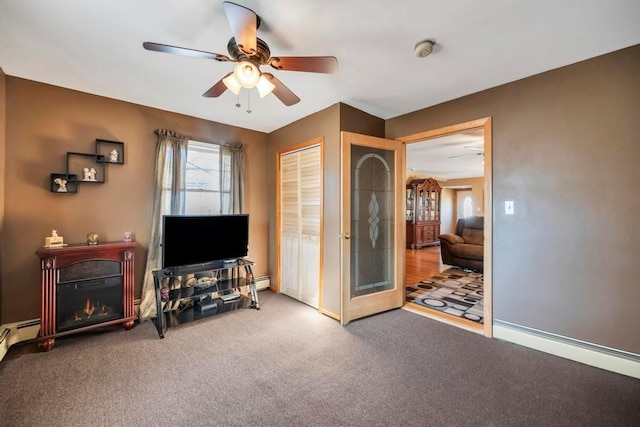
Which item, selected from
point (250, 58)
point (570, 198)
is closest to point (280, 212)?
point (250, 58)

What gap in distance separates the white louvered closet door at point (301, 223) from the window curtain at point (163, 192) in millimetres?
1344

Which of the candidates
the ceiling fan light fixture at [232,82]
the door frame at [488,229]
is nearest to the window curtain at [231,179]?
the ceiling fan light fixture at [232,82]

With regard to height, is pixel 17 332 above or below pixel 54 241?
below

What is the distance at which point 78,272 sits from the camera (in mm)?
2471

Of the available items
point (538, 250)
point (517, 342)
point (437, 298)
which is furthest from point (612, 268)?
point (437, 298)

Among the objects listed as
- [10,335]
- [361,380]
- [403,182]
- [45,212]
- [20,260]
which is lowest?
[361,380]

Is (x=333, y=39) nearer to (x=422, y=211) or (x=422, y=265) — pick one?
(x=422, y=265)

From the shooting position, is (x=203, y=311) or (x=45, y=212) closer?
(x=45, y=212)

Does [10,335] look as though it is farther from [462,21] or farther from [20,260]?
[462,21]

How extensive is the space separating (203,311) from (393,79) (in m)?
3.25

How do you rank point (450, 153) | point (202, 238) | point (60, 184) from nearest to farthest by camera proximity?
point (60, 184)
point (202, 238)
point (450, 153)

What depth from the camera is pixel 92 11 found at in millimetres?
1624

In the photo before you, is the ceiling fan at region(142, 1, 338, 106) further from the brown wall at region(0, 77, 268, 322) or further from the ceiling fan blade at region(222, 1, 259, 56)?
the brown wall at region(0, 77, 268, 322)

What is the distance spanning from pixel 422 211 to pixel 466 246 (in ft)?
9.84
